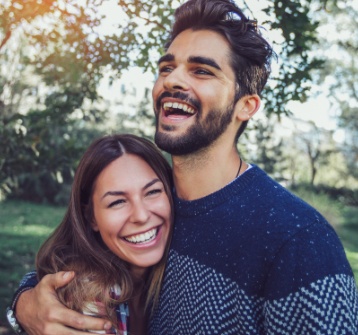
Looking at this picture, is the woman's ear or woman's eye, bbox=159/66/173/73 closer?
woman's eye, bbox=159/66/173/73

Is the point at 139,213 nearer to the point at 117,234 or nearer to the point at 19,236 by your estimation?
the point at 117,234

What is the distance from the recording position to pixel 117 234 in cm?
268

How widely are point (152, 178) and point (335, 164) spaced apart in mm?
35969

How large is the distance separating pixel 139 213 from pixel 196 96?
78 cm

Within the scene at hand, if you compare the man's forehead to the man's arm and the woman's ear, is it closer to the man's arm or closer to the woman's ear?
the woman's ear

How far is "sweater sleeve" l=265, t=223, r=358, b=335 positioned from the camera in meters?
1.77

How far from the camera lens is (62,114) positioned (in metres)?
4.75

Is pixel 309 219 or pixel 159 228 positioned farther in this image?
pixel 159 228

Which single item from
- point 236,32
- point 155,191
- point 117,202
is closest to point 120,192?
point 117,202

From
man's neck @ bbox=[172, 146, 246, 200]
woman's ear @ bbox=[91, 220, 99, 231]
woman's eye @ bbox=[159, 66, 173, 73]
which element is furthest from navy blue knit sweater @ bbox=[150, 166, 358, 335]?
woman's eye @ bbox=[159, 66, 173, 73]

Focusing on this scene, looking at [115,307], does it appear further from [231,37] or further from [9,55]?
[9,55]

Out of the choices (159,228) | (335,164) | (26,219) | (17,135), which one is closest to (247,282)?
(159,228)

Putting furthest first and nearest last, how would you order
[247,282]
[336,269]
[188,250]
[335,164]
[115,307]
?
[335,164], [115,307], [188,250], [247,282], [336,269]

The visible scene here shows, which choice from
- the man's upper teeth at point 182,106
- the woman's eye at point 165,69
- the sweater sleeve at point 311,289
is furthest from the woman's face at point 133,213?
the sweater sleeve at point 311,289
